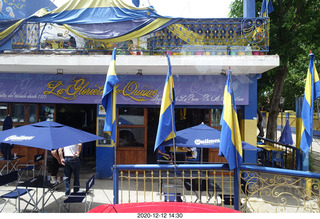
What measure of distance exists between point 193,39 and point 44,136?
560cm

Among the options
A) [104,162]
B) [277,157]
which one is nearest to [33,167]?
[104,162]

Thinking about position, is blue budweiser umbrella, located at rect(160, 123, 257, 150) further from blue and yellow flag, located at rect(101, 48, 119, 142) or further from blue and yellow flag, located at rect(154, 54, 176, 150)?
blue and yellow flag, located at rect(101, 48, 119, 142)

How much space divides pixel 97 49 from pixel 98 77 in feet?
3.37

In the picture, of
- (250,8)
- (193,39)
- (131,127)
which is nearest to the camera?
(193,39)

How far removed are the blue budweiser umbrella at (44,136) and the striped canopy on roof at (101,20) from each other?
12.9 feet

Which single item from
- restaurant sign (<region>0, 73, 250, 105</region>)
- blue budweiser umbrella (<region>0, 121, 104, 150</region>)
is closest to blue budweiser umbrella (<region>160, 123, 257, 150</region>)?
blue budweiser umbrella (<region>0, 121, 104, 150</region>)

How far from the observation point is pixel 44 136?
17.7 ft

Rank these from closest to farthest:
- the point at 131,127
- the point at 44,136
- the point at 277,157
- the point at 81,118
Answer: the point at 44,136 < the point at 131,127 < the point at 277,157 < the point at 81,118

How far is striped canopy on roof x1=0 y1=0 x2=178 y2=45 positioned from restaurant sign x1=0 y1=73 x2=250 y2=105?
156 centimetres

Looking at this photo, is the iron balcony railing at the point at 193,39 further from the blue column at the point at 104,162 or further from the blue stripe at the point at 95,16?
the blue column at the point at 104,162

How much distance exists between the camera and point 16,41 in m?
8.95

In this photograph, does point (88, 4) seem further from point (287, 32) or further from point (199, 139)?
point (287, 32)

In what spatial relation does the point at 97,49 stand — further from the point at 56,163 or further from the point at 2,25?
the point at 56,163


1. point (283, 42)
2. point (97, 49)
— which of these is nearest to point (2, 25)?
point (97, 49)
